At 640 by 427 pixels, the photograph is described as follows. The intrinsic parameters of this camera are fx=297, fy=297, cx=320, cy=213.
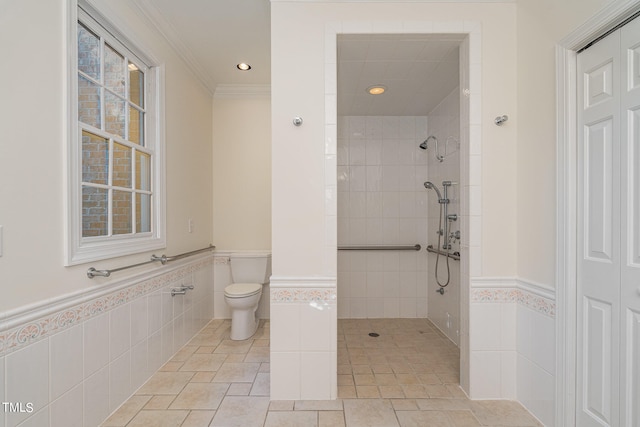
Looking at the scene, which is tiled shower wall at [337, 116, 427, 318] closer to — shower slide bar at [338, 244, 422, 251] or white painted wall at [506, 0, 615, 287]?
shower slide bar at [338, 244, 422, 251]

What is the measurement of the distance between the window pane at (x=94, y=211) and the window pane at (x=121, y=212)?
78 millimetres

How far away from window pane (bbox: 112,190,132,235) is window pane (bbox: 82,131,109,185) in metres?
0.15

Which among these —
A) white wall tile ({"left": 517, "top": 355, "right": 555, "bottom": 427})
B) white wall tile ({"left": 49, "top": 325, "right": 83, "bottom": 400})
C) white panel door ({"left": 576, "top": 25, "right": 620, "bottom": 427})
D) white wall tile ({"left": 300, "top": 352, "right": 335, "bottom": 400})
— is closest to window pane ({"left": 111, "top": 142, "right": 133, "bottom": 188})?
white wall tile ({"left": 49, "top": 325, "right": 83, "bottom": 400})

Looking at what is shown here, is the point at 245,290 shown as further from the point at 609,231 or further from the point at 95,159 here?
the point at 609,231

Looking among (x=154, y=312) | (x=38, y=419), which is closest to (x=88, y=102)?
(x=154, y=312)

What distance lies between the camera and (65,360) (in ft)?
4.55

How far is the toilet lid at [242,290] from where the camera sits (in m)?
2.61

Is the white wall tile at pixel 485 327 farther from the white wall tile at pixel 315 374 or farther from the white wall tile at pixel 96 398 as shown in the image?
the white wall tile at pixel 96 398

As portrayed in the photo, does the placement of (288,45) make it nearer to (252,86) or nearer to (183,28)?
(183,28)

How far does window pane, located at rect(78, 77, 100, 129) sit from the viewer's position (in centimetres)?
156

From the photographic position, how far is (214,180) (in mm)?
3262

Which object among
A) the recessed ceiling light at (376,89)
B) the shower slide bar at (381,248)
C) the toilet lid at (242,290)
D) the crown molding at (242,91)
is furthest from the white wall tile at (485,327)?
the crown molding at (242,91)

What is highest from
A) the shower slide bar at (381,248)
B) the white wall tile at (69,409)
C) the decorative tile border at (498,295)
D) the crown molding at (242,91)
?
the crown molding at (242,91)

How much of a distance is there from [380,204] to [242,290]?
176 cm
